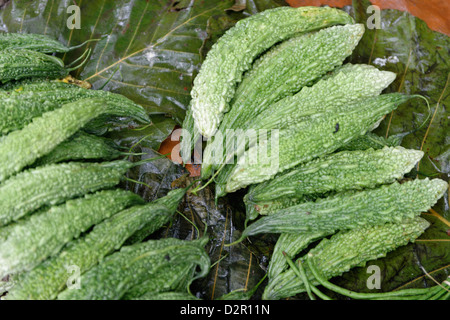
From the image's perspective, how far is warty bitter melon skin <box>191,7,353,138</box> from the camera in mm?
1932

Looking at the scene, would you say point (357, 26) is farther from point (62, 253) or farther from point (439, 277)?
point (62, 253)

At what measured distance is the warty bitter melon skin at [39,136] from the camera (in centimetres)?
152

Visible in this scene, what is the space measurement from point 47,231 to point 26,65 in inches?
39.6

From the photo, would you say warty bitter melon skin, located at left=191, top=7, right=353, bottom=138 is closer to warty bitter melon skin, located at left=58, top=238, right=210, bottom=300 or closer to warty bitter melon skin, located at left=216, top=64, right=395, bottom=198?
warty bitter melon skin, located at left=216, top=64, right=395, bottom=198

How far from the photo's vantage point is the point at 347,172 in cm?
183

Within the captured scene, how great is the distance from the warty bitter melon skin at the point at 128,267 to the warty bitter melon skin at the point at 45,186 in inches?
13.1

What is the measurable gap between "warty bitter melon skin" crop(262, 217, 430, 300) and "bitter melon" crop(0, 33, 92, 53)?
1863 mm

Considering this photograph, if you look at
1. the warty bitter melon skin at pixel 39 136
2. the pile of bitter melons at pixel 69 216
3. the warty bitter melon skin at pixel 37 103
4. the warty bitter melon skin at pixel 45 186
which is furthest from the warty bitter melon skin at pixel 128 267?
the warty bitter melon skin at pixel 37 103

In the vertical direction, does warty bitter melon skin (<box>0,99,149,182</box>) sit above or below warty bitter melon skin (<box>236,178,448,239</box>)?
above

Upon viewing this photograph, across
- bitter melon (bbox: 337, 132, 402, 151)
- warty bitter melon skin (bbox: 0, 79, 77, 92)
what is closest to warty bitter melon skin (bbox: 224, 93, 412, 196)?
bitter melon (bbox: 337, 132, 402, 151)

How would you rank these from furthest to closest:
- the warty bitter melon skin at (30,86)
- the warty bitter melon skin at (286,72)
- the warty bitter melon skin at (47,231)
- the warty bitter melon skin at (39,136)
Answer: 1. the warty bitter melon skin at (286,72)
2. the warty bitter melon skin at (30,86)
3. the warty bitter melon skin at (39,136)
4. the warty bitter melon skin at (47,231)

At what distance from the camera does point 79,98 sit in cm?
194

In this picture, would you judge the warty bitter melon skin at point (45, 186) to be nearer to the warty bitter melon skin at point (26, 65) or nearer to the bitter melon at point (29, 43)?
the warty bitter melon skin at point (26, 65)
